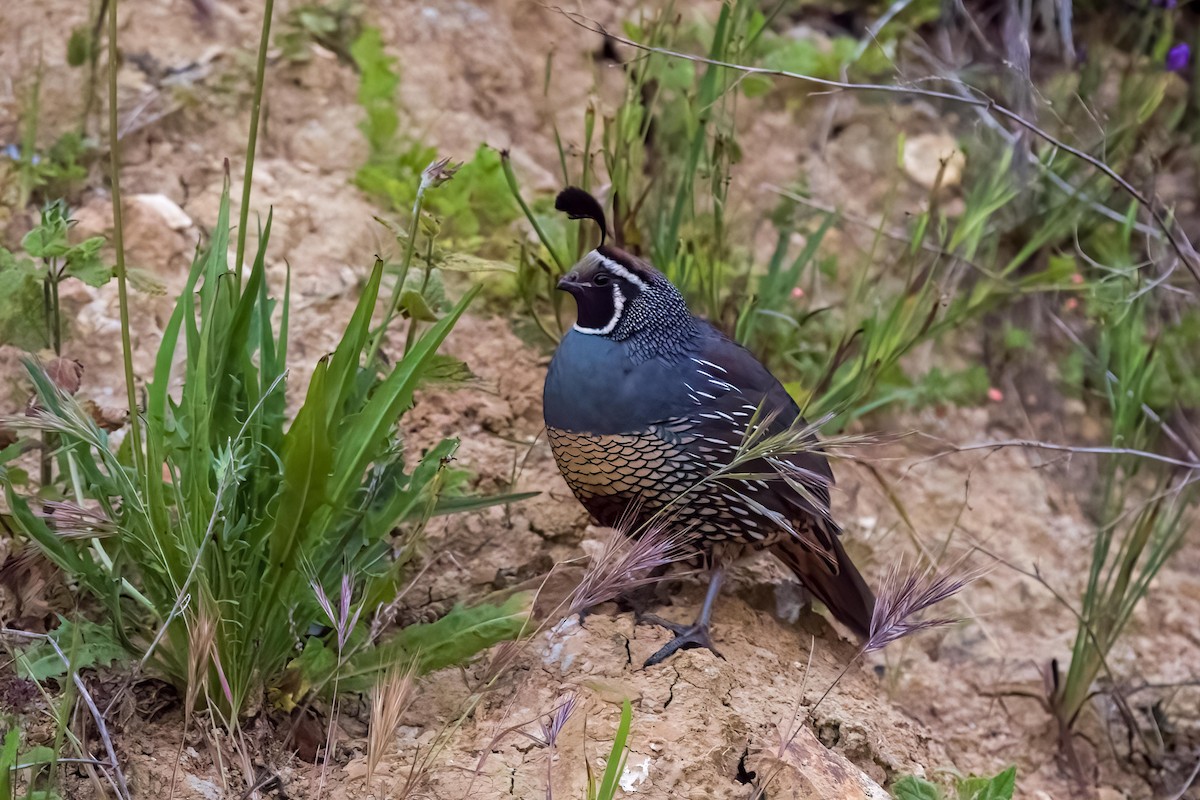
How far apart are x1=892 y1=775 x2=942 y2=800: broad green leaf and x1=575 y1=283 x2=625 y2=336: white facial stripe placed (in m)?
1.13

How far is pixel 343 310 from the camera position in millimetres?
3514

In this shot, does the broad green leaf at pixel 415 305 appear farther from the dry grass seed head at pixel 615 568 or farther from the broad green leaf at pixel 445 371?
the dry grass seed head at pixel 615 568

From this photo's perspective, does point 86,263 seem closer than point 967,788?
No

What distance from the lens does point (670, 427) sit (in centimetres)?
267

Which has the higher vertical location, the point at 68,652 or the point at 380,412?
the point at 380,412

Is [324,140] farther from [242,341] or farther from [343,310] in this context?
[242,341]

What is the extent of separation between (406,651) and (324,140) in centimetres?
213

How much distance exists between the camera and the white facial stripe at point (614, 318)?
2.79m

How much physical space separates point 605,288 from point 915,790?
49.4 inches

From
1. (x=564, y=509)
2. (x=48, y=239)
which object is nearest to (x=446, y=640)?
(x=564, y=509)

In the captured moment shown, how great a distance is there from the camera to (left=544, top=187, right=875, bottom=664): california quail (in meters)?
2.65

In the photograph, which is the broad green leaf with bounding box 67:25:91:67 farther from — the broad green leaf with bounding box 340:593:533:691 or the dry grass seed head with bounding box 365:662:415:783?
the dry grass seed head with bounding box 365:662:415:783

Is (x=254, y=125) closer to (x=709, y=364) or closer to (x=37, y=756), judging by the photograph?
(x=37, y=756)

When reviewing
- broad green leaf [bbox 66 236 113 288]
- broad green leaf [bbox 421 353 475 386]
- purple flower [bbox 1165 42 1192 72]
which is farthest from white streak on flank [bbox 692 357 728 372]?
purple flower [bbox 1165 42 1192 72]
